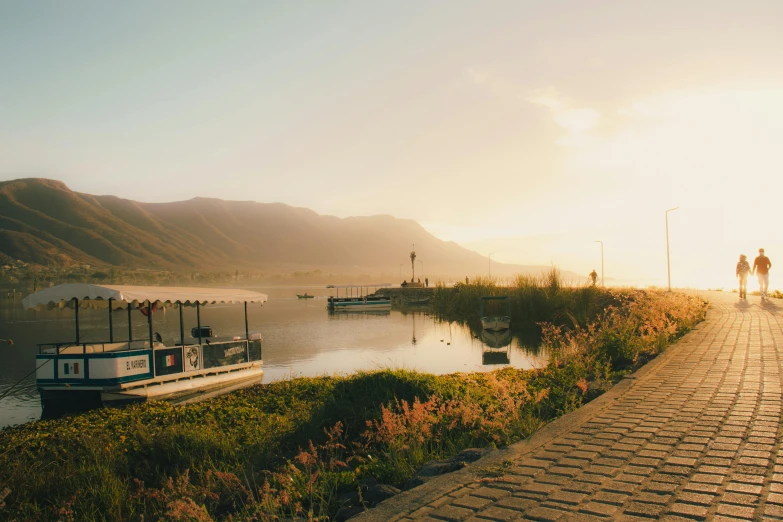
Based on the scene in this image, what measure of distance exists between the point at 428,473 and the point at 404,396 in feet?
17.4

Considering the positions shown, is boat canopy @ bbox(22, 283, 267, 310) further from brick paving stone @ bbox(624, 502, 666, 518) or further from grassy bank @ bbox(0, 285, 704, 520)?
brick paving stone @ bbox(624, 502, 666, 518)

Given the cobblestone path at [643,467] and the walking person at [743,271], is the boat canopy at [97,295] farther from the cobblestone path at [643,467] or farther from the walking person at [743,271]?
the walking person at [743,271]

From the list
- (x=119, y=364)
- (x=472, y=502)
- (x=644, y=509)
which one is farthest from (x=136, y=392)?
(x=644, y=509)

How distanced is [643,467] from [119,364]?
14701mm

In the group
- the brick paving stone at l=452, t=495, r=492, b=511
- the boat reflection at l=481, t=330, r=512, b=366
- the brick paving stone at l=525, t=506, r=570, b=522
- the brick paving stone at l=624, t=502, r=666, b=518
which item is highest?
the brick paving stone at l=624, t=502, r=666, b=518

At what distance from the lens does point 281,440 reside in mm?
9719

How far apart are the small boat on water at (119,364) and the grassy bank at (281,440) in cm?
136

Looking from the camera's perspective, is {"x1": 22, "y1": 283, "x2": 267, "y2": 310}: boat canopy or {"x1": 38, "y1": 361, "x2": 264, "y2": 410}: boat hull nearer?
{"x1": 22, "y1": 283, "x2": 267, "y2": 310}: boat canopy

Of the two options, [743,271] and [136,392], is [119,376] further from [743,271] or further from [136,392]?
[743,271]

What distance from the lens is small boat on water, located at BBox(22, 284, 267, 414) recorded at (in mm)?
15484

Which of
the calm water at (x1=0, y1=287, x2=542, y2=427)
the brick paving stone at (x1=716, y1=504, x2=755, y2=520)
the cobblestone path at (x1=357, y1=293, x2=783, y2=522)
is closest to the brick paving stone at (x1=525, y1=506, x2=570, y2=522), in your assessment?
the cobblestone path at (x1=357, y1=293, x2=783, y2=522)

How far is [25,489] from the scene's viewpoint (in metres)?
7.97

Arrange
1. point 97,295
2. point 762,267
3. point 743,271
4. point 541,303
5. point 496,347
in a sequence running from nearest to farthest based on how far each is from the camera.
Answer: point 97,295
point 762,267
point 743,271
point 496,347
point 541,303

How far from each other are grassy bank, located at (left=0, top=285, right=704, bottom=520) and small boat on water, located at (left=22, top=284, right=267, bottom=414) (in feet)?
4.45
